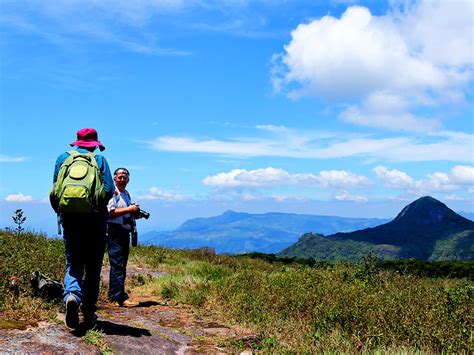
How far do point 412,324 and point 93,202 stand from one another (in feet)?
17.5

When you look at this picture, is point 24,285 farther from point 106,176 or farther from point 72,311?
point 106,176

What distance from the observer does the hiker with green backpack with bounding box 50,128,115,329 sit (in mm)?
5922

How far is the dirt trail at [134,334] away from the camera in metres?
5.59

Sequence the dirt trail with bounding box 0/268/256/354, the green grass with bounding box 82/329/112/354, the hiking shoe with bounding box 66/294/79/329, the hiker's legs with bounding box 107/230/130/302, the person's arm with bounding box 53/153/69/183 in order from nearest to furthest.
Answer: the dirt trail with bounding box 0/268/256/354 → the green grass with bounding box 82/329/112/354 → the hiking shoe with bounding box 66/294/79/329 → the person's arm with bounding box 53/153/69/183 → the hiker's legs with bounding box 107/230/130/302

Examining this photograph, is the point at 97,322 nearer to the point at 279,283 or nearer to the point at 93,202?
the point at 93,202

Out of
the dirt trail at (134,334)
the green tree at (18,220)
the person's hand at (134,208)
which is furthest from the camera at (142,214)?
the green tree at (18,220)

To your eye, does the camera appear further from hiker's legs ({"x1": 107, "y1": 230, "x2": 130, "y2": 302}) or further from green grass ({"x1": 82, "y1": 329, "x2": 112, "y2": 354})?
green grass ({"x1": 82, "y1": 329, "x2": 112, "y2": 354})

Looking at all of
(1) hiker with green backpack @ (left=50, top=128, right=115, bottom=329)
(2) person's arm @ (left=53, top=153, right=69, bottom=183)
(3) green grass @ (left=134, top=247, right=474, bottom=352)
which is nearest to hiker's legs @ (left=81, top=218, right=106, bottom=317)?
(1) hiker with green backpack @ (left=50, top=128, right=115, bottom=329)

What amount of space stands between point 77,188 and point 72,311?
165 centimetres

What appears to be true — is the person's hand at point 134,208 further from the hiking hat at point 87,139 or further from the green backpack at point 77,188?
the green backpack at point 77,188

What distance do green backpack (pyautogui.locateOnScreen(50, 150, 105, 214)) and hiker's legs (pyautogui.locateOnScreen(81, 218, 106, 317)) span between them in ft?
1.30

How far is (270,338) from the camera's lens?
6.97m

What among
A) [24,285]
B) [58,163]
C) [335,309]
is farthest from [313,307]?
[58,163]

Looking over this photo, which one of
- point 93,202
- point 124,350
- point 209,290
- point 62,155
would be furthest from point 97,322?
point 209,290
